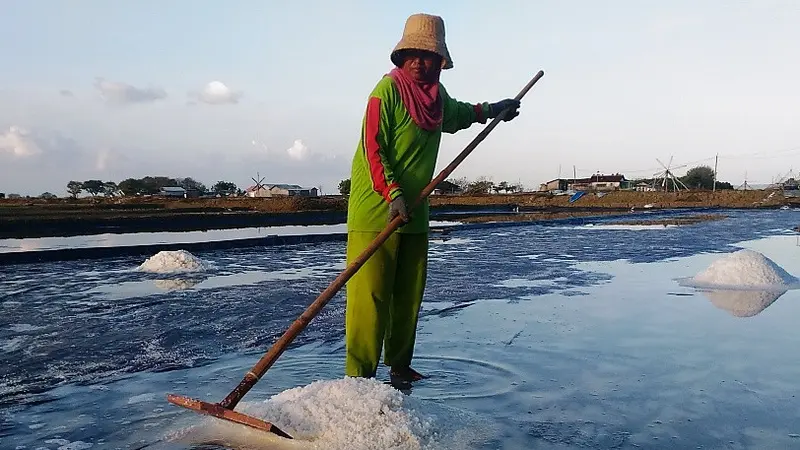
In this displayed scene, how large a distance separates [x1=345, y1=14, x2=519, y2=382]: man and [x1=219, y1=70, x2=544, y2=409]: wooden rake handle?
0.09m

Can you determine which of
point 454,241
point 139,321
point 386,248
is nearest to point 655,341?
point 386,248

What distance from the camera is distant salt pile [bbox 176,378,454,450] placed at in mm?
2166

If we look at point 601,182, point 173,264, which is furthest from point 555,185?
point 173,264

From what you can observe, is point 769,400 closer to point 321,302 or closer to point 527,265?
point 321,302

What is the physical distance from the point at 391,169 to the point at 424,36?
1.75 feet

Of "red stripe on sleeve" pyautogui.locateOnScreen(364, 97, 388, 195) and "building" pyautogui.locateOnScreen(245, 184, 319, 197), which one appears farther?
"building" pyautogui.locateOnScreen(245, 184, 319, 197)

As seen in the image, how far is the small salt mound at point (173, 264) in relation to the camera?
731 cm

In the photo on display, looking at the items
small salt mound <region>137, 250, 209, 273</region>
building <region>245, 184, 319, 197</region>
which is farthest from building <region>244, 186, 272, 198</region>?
small salt mound <region>137, 250, 209, 273</region>

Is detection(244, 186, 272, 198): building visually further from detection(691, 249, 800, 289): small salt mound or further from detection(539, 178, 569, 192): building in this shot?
detection(691, 249, 800, 289): small salt mound

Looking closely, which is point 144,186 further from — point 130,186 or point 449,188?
point 449,188

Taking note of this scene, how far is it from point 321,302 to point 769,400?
69.6 inches

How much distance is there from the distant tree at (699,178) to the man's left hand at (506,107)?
253 feet

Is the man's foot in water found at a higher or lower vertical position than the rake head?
lower

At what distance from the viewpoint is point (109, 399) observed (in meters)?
2.75
